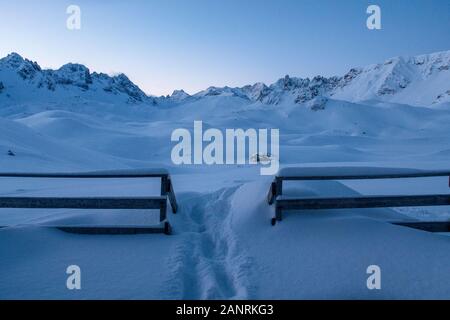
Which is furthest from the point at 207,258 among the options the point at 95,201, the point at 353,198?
the point at 353,198

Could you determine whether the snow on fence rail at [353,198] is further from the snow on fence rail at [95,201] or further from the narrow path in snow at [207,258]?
the snow on fence rail at [95,201]

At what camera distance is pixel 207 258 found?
560cm

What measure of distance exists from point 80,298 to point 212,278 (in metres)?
1.64

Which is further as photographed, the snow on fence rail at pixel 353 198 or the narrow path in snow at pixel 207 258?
the snow on fence rail at pixel 353 198

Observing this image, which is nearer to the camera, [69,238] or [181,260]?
[181,260]

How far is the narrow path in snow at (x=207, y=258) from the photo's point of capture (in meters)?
4.57

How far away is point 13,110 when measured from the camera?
168375mm

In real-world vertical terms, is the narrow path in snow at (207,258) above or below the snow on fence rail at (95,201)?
below

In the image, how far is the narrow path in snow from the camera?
4.57 m

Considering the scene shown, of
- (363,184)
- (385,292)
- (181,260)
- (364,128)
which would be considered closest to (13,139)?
(363,184)

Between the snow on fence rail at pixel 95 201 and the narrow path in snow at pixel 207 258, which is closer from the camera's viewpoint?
the narrow path in snow at pixel 207 258

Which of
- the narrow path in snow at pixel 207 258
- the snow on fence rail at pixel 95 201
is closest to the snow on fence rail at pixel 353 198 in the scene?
the narrow path in snow at pixel 207 258

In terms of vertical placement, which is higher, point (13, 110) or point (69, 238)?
point (13, 110)
